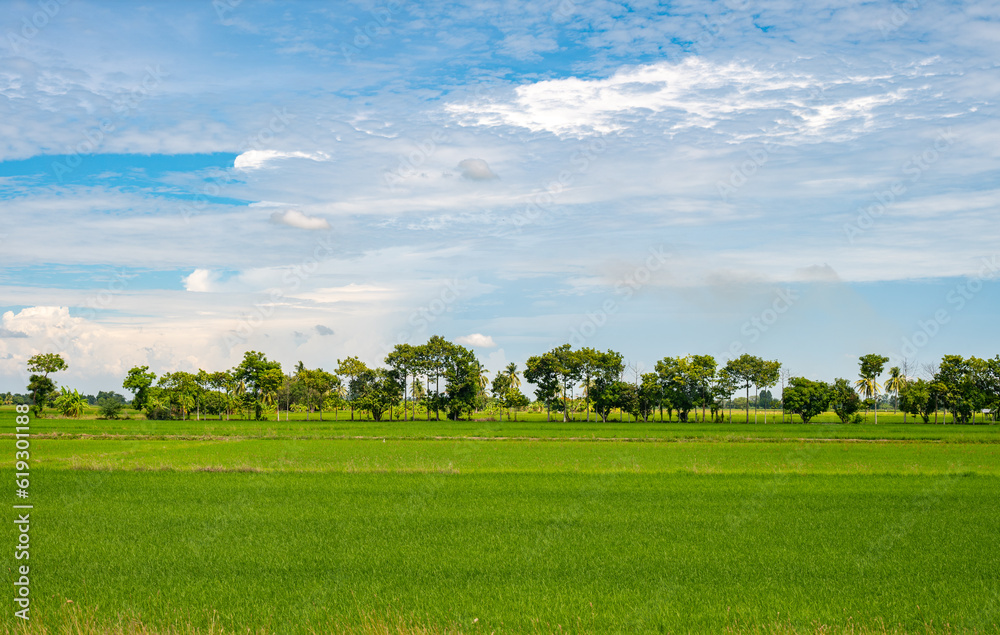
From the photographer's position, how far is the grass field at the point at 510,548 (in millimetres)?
10672

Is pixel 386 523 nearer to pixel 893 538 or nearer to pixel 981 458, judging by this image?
pixel 893 538

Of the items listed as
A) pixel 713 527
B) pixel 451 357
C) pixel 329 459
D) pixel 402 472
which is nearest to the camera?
pixel 713 527

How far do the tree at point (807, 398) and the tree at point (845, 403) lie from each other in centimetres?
104

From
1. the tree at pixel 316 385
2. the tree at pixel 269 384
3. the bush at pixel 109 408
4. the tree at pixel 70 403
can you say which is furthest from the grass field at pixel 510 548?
the tree at pixel 316 385

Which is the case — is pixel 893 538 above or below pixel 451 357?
below

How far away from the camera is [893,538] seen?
16.0 meters

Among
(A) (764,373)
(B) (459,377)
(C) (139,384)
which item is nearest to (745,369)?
(A) (764,373)

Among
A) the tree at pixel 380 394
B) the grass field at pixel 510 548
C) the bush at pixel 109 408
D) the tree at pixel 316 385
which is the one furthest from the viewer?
the tree at pixel 316 385

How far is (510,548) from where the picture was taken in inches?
585

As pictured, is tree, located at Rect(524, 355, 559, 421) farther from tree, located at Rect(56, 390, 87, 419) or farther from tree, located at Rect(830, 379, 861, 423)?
tree, located at Rect(56, 390, 87, 419)

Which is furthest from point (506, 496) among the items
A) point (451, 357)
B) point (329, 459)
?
point (451, 357)

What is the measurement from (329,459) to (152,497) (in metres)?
13.4

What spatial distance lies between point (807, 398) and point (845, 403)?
6.74 m

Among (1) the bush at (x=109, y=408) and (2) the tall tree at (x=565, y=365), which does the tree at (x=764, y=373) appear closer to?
(2) the tall tree at (x=565, y=365)
